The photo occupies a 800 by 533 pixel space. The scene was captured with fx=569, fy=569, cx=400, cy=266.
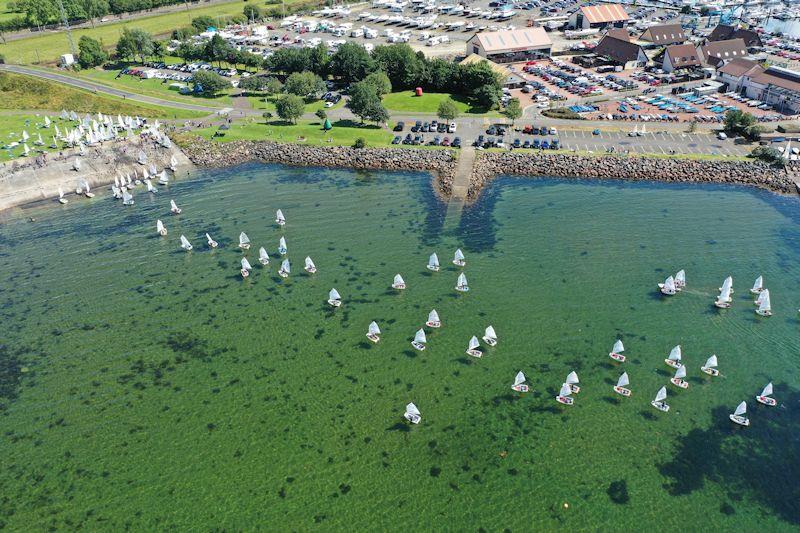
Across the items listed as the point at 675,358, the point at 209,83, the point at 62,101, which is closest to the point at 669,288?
the point at 675,358

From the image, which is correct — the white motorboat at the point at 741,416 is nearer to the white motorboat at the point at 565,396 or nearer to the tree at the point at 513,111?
the white motorboat at the point at 565,396

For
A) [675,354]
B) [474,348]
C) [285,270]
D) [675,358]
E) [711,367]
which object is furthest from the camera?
[285,270]

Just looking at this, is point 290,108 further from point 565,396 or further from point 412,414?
point 565,396

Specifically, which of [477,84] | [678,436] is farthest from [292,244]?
[477,84]

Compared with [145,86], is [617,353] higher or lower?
lower

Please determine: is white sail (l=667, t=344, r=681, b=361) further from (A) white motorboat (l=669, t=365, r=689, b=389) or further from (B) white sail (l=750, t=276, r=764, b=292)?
(B) white sail (l=750, t=276, r=764, b=292)

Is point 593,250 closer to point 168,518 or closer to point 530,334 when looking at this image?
point 530,334

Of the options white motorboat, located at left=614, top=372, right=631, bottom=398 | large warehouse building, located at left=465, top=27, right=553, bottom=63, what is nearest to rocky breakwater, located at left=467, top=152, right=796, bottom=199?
white motorboat, located at left=614, top=372, right=631, bottom=398
